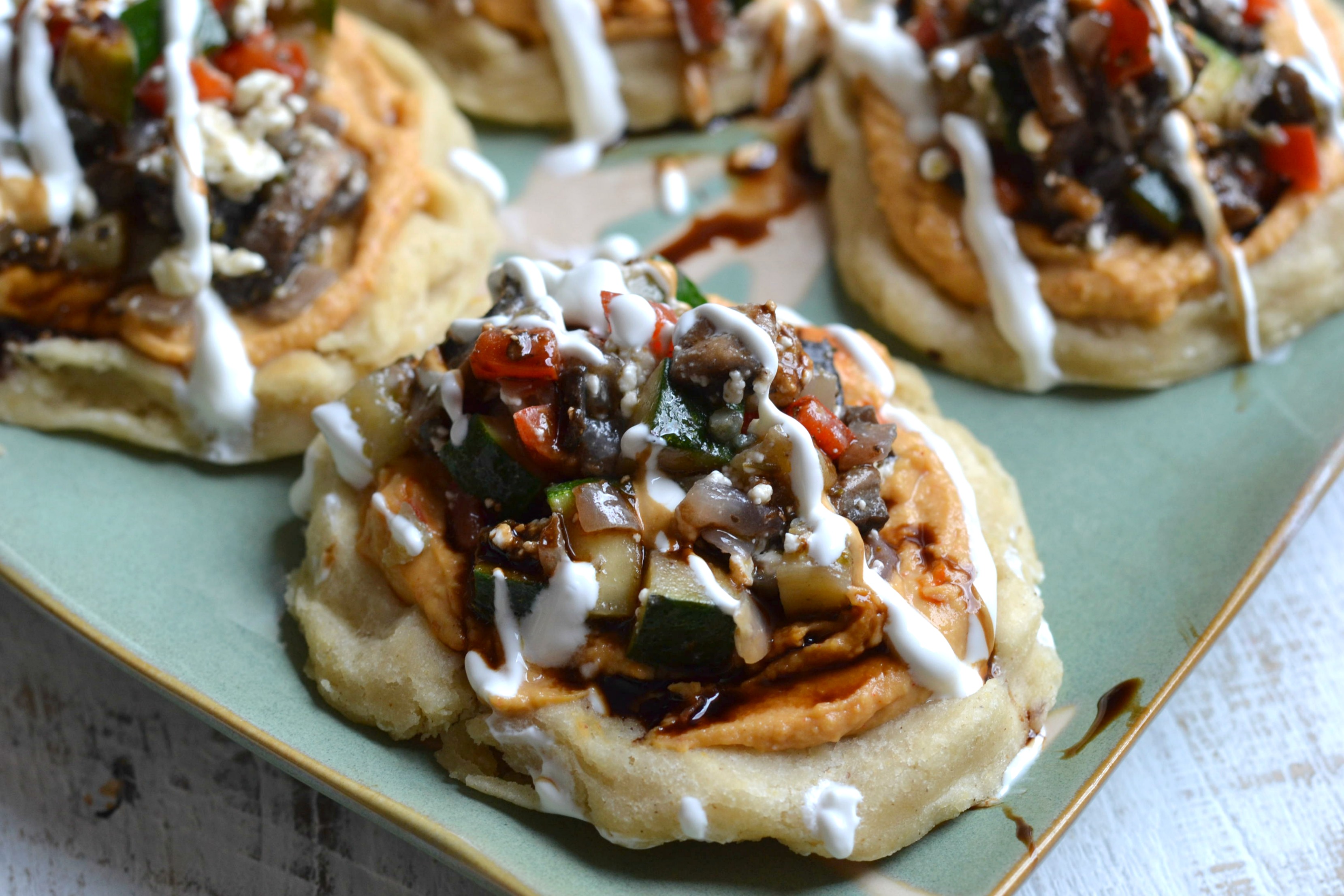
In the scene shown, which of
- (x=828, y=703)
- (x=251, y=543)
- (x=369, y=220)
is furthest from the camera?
(x=369, y=220)

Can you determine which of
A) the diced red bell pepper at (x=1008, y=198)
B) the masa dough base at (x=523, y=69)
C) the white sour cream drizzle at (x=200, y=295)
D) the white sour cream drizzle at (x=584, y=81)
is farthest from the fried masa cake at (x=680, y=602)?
the masa dough base at (x=523, y=69)

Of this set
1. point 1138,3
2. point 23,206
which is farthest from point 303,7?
point 1138,3

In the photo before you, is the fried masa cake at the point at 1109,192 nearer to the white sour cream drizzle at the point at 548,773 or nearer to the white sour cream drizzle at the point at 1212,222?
the white sour cream drizzle at the point at 1212,222

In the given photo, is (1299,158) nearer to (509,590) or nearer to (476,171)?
(476,171)

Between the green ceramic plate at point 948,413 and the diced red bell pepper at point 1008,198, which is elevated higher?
the diced red bell pepper at point 1008,198

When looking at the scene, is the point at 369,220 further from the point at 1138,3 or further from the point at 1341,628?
the point at 1341,628

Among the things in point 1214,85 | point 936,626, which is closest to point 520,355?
point 936,626
